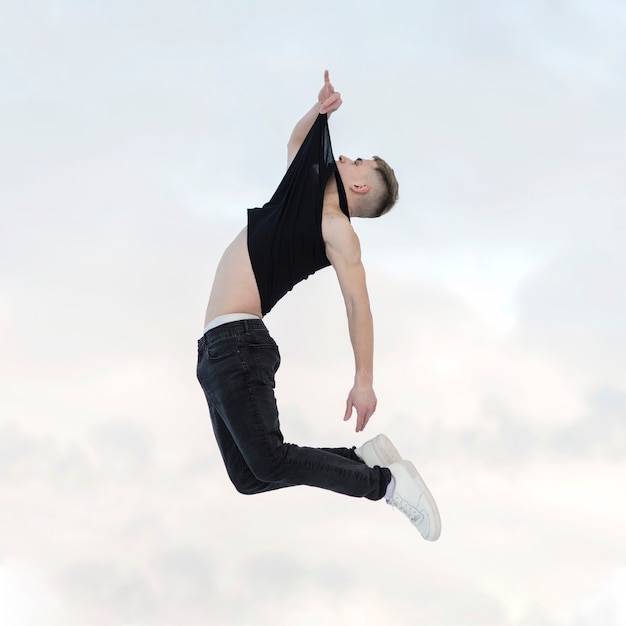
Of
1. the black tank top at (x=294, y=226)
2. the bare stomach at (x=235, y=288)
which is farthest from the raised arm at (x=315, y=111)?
the bare stomach at (x=235, y=288)

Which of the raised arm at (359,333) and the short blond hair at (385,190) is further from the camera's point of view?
the short blond hair at (385,190)

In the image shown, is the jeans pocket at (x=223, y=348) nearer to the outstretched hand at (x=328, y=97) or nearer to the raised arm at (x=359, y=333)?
the raised arm at (x=359, y=333)

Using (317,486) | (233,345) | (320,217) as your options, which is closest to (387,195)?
(320,217)

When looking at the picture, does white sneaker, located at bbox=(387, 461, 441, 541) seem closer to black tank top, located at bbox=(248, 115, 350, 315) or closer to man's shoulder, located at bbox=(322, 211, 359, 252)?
black tank top, located at bbox=(248, 115, 350, 315)

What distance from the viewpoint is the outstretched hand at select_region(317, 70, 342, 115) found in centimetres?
586

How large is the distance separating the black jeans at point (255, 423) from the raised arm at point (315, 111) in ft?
5.01

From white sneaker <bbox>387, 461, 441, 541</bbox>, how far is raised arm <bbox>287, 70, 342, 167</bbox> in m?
2.35

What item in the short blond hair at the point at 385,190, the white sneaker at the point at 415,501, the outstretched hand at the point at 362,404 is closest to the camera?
the outstretched hand at the point at 362,404

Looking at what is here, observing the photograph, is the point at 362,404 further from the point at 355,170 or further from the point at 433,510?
the point at 355,170

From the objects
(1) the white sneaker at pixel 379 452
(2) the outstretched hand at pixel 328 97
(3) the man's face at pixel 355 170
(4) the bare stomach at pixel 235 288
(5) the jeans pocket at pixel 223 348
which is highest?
(2) the outstretched hand at pixel 328 97

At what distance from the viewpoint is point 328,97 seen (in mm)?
5891

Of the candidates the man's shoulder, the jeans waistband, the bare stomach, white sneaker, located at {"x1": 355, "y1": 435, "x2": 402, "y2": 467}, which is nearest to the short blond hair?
the man's shoulder

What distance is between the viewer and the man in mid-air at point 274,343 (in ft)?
17.2

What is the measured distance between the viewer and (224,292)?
5504 millimetres
